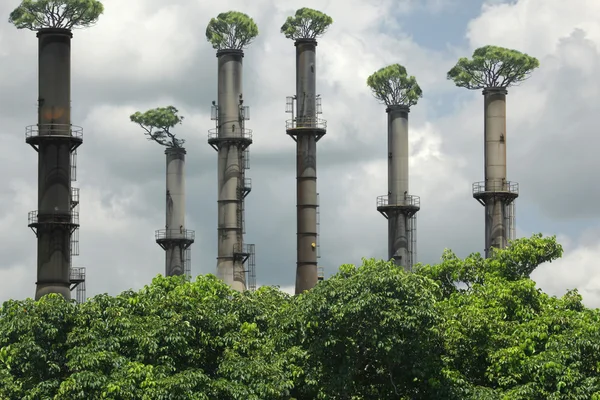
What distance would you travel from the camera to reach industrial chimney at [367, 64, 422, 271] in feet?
289

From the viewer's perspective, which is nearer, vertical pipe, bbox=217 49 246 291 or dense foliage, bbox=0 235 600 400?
dense foliage, bbox=0 235 600 400

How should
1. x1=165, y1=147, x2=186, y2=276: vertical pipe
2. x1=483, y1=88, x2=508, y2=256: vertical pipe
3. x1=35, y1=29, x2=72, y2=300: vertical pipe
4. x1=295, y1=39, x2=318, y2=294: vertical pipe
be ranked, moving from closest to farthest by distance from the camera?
x1=35, y1=29, x2=72, y2=300: vertical pipe, x1=295, y1=39, x2=318, y2=294: vertical pipe, x1=483, y1=88, x2=508, y2=256: vertical pipe, x1=165, y1=147, x2=186, y2=276: vertical pipe

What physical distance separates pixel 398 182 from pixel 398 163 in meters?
1.40

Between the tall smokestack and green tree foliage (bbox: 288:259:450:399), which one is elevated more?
the tall smokestack

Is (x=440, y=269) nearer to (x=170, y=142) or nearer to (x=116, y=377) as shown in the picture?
(x=116, y=377)

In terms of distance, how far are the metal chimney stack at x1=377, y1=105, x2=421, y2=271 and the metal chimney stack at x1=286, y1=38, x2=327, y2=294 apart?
36.2 ft

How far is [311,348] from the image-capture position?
4353 centimetres

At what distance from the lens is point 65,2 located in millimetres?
66312

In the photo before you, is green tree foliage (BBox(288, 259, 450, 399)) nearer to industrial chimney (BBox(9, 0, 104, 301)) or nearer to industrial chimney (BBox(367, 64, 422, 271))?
industrial chimney (BBox(9, 0, 104, 301))

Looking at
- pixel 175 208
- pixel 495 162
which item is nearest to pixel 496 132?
pixel 495 162

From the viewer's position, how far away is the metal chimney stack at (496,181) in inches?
3282

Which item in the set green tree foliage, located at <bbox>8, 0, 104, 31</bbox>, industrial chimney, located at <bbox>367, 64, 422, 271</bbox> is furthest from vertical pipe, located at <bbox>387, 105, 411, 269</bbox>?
green tree foliage, located at <bbox>8, 0, 104, 31</bbox>

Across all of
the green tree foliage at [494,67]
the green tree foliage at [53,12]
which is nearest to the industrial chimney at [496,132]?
the green tree foliage at [494,67]

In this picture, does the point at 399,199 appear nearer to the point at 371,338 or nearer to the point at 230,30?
the point at 230,30
